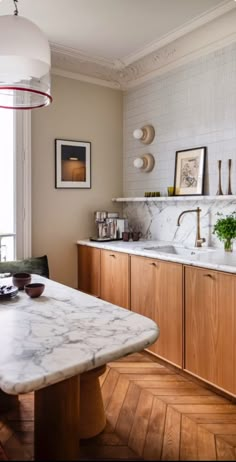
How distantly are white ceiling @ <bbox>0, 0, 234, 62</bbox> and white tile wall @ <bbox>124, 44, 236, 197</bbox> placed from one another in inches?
16.2

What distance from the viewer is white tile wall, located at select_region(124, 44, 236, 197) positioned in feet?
9.70

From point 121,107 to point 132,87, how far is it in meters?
0.26

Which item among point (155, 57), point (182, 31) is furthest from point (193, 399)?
point (155, 57)

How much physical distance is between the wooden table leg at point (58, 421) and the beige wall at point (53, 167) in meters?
2.44

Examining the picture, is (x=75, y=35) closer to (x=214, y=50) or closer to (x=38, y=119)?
(x=38, y=119)

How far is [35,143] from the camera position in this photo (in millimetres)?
3508

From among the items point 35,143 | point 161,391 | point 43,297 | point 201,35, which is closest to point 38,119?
point 35,143

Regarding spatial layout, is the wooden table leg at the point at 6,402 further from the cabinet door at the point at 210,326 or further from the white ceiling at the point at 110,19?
the white ceiling at the point at 110,19

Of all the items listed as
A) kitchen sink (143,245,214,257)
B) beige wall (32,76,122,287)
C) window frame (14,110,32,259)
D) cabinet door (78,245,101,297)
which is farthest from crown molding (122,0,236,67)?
cabinet door (78,245,101,297)

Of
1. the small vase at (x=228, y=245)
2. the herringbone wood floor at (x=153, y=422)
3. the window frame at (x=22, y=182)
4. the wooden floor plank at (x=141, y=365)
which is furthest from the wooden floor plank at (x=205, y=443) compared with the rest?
the window frame at (x=22, y=182)

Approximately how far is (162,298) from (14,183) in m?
1.74

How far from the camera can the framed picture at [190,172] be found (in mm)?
3168

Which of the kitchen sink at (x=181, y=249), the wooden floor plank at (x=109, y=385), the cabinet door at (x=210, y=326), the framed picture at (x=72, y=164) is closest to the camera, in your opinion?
the cabinet door at (x=210, y=326)

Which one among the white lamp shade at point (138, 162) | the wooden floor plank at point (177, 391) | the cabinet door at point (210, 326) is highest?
the white lamp shade at point (138, 162)
